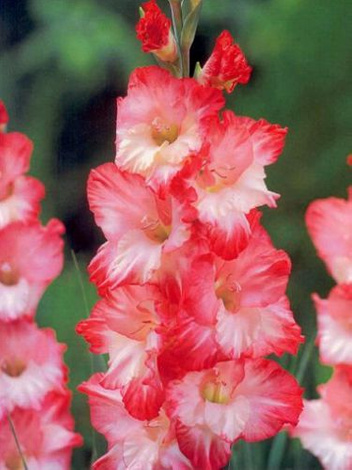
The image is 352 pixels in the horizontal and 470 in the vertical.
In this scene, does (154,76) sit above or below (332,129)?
above

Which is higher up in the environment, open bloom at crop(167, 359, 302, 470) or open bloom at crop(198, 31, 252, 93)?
open bloom at crop(198, 31, 252, 93)

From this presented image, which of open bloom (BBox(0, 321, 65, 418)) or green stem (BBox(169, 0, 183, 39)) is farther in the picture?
open bloom (BBox(0, 321, 65, 418))

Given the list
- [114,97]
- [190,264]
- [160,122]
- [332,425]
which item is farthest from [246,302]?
[114,97]

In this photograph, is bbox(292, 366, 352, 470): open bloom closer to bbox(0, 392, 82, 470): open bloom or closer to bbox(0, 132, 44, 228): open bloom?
bbox(0, 392, 82, 470): open bloom

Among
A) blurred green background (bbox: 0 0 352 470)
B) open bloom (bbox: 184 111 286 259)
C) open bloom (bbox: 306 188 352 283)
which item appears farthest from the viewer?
blurred green background (bbox: 0 0 352 470)

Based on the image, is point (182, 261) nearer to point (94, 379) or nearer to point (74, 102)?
point (94, 379)

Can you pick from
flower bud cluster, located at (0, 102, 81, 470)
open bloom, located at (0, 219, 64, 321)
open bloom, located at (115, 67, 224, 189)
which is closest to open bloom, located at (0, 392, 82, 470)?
flower bud cluster, located at (0, 102, 81, 470)

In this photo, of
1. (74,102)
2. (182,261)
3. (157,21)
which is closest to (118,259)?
(182,261)
